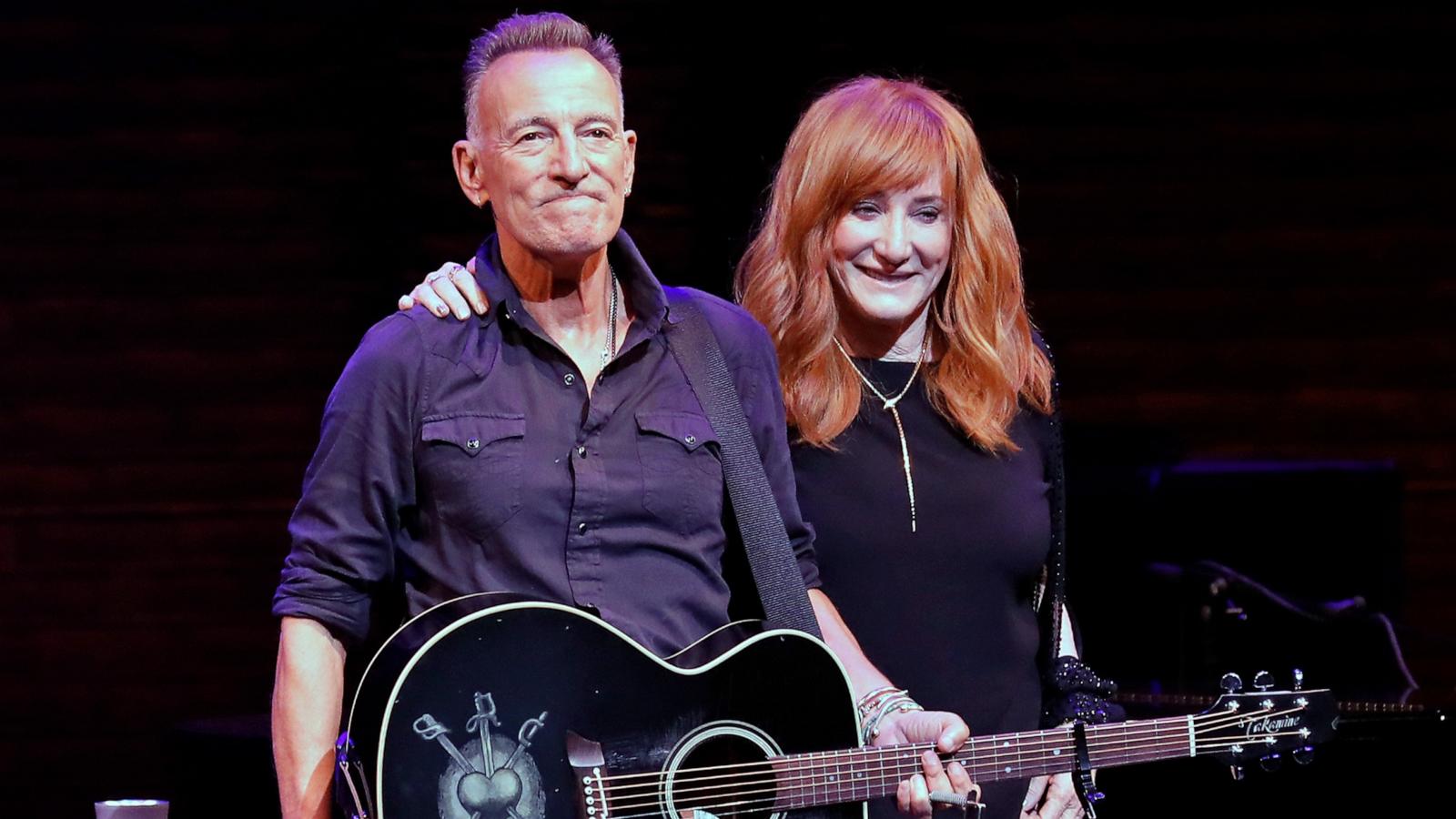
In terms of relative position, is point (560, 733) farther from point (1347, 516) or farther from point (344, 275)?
point (344, 275)

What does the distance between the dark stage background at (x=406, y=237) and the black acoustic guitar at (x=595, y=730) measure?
325 centimetres

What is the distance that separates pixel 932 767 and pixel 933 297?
100 cm

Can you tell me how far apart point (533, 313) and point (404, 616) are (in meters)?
0.54

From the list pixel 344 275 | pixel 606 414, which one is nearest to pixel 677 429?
pixel 606 414

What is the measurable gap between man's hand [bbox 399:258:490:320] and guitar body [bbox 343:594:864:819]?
502mm

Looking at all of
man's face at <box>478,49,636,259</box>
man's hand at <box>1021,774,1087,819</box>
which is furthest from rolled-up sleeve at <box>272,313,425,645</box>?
man's hand at <box>1021,774,1087,819</box>

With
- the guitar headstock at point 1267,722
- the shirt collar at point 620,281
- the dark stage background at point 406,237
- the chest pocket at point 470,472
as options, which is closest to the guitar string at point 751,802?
the chest pocket at point 470,472

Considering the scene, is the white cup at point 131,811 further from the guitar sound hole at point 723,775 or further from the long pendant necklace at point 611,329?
the long pendant necklace at point 611,329

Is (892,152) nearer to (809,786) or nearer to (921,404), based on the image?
(921,404)

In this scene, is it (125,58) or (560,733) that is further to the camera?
(125,58)

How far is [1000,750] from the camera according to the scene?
2.81 meters

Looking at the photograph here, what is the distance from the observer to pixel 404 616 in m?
2.64

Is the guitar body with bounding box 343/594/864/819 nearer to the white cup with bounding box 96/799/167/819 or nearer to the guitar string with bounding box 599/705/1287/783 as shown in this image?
the guitar string with bounding box 599/705/1287/783

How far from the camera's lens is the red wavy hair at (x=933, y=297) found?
123 inches
